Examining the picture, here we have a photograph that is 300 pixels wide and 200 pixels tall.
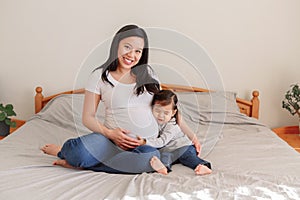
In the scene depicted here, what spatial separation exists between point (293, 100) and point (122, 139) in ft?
5.26

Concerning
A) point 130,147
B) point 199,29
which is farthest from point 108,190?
point 199,29

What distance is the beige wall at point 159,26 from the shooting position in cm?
286

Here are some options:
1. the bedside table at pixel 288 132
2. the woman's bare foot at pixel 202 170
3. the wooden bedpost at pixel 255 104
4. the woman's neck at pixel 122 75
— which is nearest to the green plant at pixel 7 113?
the woman's neck at pixel 122 75

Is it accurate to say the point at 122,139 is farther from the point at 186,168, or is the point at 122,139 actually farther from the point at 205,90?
Result: the point at 205,90

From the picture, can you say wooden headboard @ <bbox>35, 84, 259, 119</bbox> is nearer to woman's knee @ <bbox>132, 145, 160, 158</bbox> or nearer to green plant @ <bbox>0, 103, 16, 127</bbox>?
green plant @ <bbox>0, 103, 16, 127</bbox>

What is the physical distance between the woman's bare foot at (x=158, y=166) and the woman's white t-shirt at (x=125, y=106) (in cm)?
14

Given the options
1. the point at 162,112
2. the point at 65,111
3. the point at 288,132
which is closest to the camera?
the point at 162,112

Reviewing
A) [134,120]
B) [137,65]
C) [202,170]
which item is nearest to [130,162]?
[134,120]

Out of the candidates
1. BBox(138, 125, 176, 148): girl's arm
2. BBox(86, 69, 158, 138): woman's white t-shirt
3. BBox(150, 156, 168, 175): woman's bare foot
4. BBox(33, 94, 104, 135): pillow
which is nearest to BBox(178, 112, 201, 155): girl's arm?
BBox(138, 125, 176, 148): girl's arm

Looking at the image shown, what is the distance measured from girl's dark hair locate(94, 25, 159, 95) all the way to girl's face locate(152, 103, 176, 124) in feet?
0.28

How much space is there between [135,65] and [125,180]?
0.54 m

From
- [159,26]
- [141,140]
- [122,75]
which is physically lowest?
[141,140]

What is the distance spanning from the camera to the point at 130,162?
5.70 ft

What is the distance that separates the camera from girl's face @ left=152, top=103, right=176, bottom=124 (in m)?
1.82
